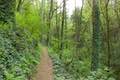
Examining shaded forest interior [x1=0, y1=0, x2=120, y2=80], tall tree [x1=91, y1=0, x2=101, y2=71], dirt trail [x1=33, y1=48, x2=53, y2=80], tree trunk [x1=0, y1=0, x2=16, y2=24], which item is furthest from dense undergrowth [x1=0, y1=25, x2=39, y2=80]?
tall tree [x1=91, y1=0, x2=101, y2=71]

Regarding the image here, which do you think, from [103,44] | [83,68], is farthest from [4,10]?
[103,44]

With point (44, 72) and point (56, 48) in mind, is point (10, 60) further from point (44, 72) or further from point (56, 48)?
point (56, 48)

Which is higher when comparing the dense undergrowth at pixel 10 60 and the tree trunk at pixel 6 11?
the tree trunk at pixel 6 11

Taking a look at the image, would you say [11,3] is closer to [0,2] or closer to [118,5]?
[0,2]

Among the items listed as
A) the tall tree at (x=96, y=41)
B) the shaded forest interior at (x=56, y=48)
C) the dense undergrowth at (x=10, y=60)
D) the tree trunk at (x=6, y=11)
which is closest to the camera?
the dense undergrowth at (x=10, y=60)

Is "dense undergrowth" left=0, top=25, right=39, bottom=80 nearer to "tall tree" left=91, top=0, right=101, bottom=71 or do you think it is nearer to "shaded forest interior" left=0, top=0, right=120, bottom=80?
"shaded forest interior" left=0, top=0, right=120, bottom=80

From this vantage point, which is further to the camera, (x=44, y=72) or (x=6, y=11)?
(x=44, y=72)

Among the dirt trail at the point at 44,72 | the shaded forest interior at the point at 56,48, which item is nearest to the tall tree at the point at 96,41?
the shaded forest interior at the point at 56,48

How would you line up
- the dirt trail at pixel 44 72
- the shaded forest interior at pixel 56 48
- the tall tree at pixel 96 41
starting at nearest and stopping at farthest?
the shaded forest interior at pixel 56 48
the dirt trail at pixel 44 72
the tall tree at pixel 96 41

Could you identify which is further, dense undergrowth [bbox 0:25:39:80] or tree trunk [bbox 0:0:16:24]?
tree trunk [bbox 0:0:16:24]

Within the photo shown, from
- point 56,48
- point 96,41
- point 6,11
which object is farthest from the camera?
point 56,48

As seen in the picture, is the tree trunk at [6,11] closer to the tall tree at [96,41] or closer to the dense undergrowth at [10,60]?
the dense undergrowth at [10,60]

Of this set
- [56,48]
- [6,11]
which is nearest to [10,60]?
[6,11]

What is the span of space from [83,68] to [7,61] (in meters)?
13.6
